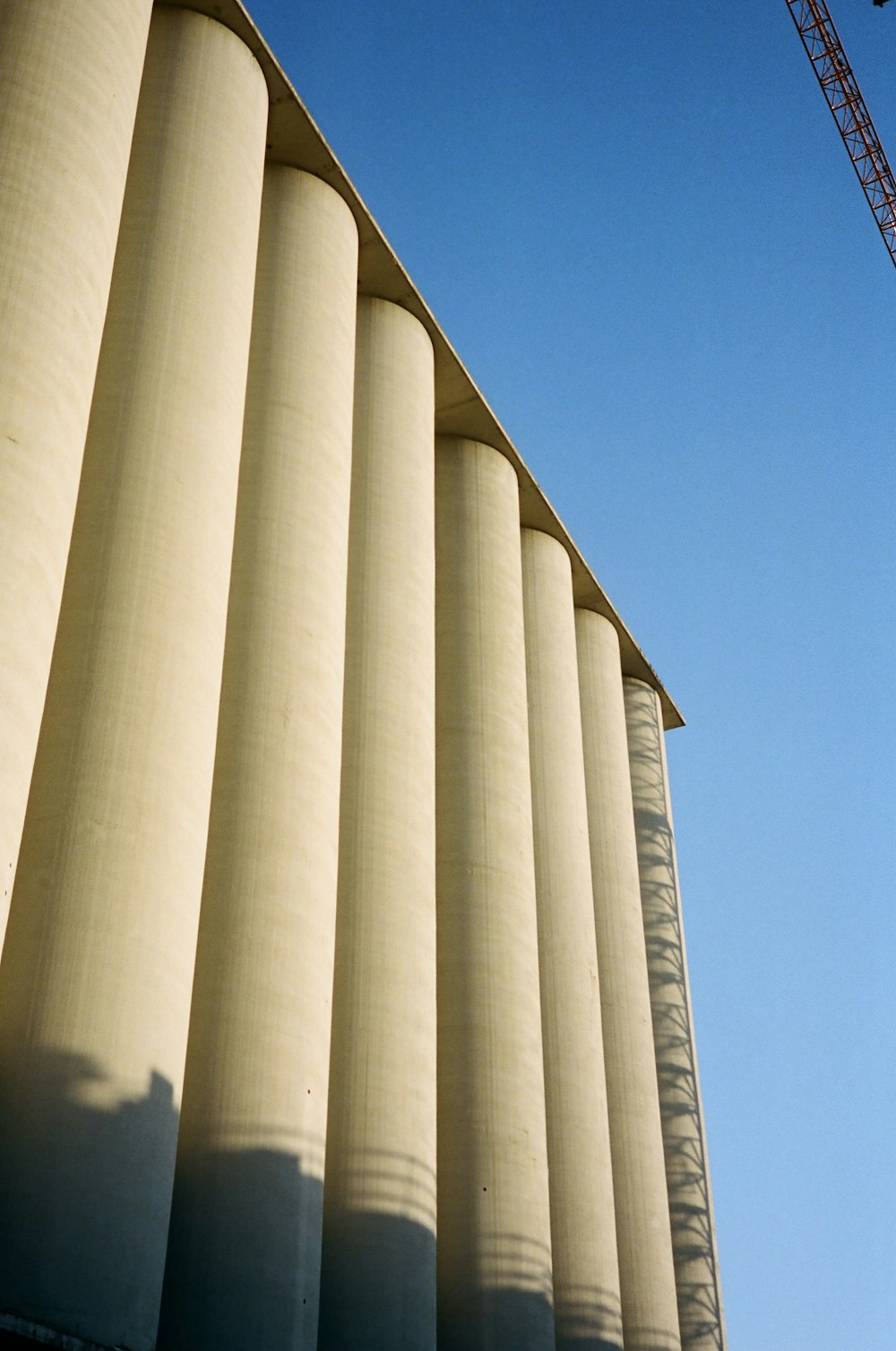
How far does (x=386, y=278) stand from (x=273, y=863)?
12.6m

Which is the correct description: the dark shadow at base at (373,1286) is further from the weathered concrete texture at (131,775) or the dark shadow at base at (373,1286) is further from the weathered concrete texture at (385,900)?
the weathered concrete texture at (131,775)

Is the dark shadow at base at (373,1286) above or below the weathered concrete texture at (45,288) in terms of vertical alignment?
below

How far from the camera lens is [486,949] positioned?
22.3 meters

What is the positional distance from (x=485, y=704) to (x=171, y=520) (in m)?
9.52

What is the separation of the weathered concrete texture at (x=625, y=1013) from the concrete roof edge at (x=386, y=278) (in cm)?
281

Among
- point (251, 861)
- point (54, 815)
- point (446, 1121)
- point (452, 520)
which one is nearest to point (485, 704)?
point (452, 520)

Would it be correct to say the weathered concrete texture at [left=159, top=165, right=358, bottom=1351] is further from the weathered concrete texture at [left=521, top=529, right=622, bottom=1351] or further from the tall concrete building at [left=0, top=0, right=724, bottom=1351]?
the weathered concrete texture at [left=521, top=529, right=622, bottom=1351]

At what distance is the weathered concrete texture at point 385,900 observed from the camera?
17.5 m

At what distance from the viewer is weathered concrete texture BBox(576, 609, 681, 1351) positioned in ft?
83.9

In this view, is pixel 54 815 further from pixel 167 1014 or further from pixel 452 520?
pixel 452 520

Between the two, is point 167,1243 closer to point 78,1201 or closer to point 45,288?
point 78,1201

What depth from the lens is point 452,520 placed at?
27.3 metres

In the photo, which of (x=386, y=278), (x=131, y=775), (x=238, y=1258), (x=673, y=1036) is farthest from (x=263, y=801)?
(x=673, y=1036)

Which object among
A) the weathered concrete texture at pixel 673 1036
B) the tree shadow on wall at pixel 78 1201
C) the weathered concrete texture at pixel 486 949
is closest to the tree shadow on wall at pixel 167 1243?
the tree shadow on wall at pixel 78 1201
